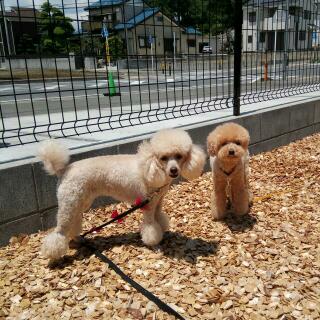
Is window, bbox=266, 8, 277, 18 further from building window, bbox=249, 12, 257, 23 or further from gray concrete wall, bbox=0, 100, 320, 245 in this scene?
gray concrete wall, bbox=0, 100, 320, 245

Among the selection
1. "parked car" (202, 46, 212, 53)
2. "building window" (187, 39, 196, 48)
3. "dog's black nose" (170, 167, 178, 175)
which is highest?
"building window" (187, 39, 196, 48)

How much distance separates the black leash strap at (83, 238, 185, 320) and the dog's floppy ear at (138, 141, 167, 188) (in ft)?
2.13

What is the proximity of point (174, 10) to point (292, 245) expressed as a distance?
3251 millimetres

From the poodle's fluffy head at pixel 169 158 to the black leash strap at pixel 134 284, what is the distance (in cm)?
65

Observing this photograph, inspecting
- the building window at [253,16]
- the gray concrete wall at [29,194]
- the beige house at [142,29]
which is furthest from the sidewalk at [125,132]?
the building window at [253,16]

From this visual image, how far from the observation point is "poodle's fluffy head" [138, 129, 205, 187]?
230 centimetres

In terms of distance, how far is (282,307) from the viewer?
2205mm

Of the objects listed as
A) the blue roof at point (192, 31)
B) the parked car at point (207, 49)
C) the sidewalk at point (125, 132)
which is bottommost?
the sidewalk at point (125, 132)

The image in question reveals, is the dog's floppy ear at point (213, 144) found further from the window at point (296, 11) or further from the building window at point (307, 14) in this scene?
the building window at point (307, 14)

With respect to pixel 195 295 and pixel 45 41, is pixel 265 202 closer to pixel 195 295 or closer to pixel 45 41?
pixel 195 295

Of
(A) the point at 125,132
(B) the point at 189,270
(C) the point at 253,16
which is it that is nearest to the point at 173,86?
(A) the point at 125,132

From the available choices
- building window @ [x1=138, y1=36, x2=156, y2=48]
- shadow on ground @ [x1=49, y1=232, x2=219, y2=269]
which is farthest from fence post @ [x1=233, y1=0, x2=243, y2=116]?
shadow on ground @ [x1=49, y1=232, x2=219, y2=269]

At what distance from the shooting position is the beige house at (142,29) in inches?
155

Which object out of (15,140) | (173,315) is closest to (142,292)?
(173,315)
